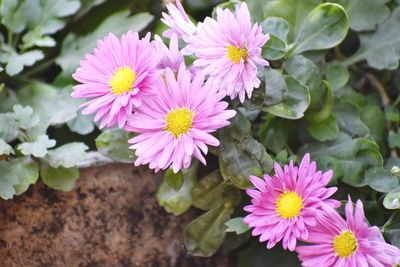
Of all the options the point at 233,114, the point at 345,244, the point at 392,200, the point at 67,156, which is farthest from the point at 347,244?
the point at 67,156

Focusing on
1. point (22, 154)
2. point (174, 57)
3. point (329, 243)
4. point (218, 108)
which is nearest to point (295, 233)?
point (329, 243)

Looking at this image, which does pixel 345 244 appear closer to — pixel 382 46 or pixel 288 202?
pixel 288 202

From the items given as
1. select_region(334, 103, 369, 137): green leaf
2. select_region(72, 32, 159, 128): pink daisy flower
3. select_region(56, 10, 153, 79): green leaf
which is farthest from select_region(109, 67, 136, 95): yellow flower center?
select_region(334, 103, 369, 137): green leaf

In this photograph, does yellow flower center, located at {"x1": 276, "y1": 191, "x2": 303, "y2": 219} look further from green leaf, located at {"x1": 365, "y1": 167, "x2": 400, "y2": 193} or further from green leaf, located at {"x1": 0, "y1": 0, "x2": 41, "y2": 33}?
green leaf, located at {"x1": 0, "y1": 0, "x2": 41, "y2": 33}

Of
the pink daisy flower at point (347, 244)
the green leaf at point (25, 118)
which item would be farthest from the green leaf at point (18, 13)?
the pink daisy flower at point (347, 244)

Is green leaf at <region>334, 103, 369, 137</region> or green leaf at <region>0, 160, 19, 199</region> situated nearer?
green leaf at <region>0, 160, 19, 199</region>
